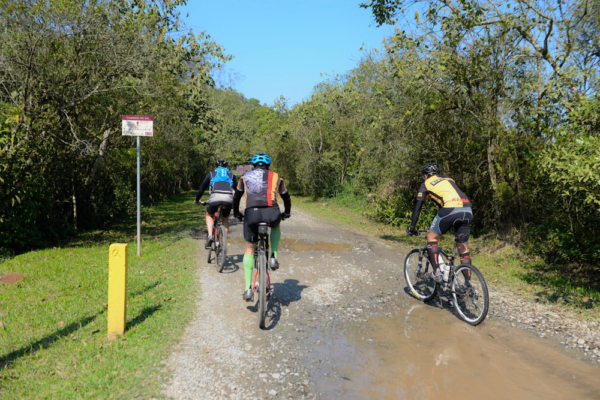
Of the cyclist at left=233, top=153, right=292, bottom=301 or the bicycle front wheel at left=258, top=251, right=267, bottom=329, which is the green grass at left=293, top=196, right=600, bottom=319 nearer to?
the bicycle front wheel at left=258, top=251, right=267, bottom=329

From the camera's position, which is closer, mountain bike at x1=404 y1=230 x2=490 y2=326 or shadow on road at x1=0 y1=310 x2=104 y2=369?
shadow on road at x1=0 y1=310 x2=104 y2=369

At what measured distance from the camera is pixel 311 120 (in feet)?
93.9

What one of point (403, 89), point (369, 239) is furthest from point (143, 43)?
point (369, 239)

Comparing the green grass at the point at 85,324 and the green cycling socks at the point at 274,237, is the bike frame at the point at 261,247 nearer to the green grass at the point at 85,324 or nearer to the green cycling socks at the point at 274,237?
the green cycling socks at the point at 274,237

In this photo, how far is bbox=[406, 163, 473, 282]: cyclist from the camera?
6000 millimetres

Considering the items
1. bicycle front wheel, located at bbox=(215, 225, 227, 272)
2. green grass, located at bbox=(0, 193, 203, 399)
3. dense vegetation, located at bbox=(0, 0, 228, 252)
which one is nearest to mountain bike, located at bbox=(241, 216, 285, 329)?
A: green grass, located at bbox=(0, 193, 203, 399)

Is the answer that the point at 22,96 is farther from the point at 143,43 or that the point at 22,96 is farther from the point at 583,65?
the point at 583,65

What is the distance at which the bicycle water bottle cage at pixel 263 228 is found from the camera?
17.7 ft

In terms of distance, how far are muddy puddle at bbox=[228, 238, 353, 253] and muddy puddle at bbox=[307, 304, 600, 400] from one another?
513 centimetres

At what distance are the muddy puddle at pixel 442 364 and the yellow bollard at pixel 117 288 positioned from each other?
226 centimetres

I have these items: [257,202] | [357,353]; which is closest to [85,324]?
[257,202]

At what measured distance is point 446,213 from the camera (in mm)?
→ 6059

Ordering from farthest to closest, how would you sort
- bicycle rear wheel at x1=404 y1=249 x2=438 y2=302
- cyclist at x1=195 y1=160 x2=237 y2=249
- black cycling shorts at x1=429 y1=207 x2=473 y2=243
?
cyclist at x1=195 y1=160 x2=237 y2=249 → bicycle rear wheel at x1=404 y1=249 x2=438 y2=302 → black cycling shorts at x1=429 y1=207 x2=473 y2=243

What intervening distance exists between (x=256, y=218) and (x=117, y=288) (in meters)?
1.83
